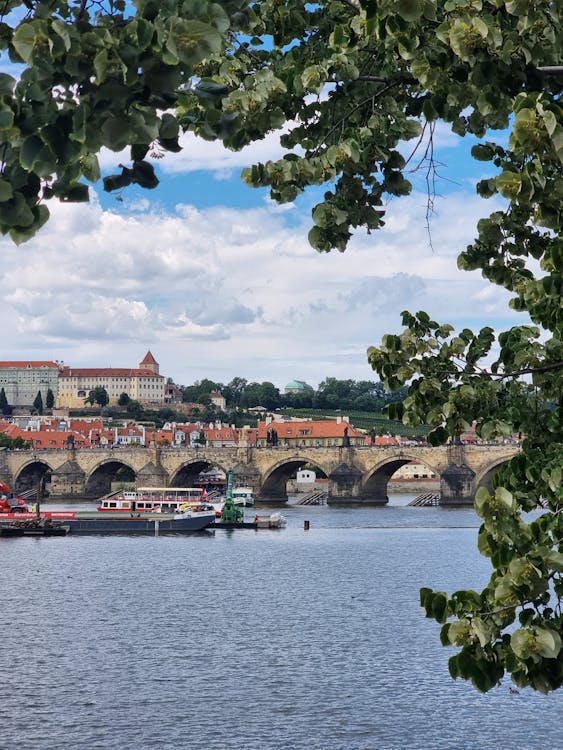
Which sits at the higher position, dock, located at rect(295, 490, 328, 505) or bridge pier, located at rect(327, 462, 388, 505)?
bridge pier, located at rect(327, 462, 388, 505)

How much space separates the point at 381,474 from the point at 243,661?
7786 cm

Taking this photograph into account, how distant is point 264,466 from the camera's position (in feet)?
347

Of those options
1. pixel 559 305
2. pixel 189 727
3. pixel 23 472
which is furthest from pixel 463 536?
pixel 23 472

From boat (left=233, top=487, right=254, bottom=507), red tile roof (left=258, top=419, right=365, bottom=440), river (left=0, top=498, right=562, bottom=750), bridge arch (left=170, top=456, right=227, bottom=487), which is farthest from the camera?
red tile roof (left=258, top=419, right=365, bottom=440)

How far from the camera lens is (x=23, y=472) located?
119m

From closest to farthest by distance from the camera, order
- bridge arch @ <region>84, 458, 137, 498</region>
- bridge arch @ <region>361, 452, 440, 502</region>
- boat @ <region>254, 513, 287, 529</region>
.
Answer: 1. boat @ <region>254, 513, 287, 529</region>
2. bridge arch @ <region>361, 452, 440, 502</region>
3. bridge arch @ <region>84, 458, 137, 498</region>

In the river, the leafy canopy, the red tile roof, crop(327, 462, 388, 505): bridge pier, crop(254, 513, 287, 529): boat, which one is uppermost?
the red tile roof

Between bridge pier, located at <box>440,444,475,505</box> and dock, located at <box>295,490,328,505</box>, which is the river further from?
dock, located at <box>295,490,328,505</box>

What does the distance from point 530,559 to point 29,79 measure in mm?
3577

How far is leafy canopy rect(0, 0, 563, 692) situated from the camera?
148 inches

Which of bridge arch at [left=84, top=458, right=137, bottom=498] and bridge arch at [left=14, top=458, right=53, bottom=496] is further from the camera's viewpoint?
bridge arch at [left=14, top=458, right=53, bottom=496]

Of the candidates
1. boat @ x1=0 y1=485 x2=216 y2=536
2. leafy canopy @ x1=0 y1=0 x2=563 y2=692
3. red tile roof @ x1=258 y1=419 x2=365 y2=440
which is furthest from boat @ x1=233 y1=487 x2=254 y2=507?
leafy canopy @ x1=0 y1=0 x2=563 y2=692

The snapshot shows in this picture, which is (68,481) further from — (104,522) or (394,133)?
(394,133)

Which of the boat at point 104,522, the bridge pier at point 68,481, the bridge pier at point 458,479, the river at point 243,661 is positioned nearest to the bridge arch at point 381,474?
the bridge pier at point 458,479
